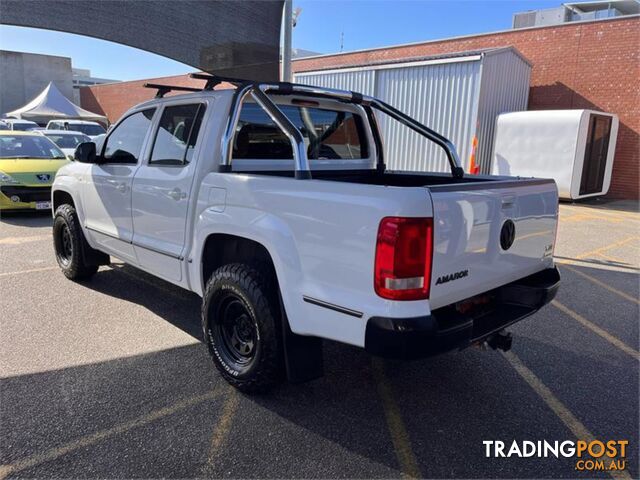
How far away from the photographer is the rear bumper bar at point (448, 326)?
7.76ft

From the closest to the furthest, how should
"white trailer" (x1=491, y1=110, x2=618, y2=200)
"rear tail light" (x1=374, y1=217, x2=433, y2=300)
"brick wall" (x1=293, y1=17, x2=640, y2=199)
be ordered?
1. "rear tail light" (x1=374, y1=217, x2=433, y2=300)
2. "white trailer" (x1=491, y1=110, x2=618, y2=200)
3. "brick wall" (x1=293, y1=17, x2=640, y2=199)


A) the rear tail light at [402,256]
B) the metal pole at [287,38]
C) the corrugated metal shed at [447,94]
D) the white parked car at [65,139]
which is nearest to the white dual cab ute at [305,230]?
the rear tail light at [402,256]

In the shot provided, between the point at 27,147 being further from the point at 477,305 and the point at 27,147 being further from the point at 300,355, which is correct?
the point at 477,305

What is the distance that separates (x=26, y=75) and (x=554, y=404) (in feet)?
168

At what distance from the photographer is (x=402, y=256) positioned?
7.70 feet

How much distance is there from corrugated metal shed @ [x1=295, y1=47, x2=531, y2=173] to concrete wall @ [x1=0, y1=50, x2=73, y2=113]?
38888mm

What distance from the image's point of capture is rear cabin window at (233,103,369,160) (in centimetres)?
379

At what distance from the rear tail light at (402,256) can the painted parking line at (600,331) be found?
270cm

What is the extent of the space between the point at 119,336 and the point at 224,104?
2.14 metres

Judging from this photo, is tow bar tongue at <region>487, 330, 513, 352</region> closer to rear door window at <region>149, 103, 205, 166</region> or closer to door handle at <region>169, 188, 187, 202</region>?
door handle at <region>169, 188, 187, 202</region>

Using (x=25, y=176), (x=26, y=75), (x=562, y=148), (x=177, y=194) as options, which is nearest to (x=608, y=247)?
(x=562, y=148)

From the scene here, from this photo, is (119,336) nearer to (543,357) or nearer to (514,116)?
(543,357)

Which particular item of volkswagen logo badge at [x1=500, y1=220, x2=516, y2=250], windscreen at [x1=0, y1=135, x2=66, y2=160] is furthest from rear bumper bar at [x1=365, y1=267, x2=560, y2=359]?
windscreen at [x1=0, y1=135, x2=66, y2=160]

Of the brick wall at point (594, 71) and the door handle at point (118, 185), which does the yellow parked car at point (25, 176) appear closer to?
the door handle at point (118, 185)
